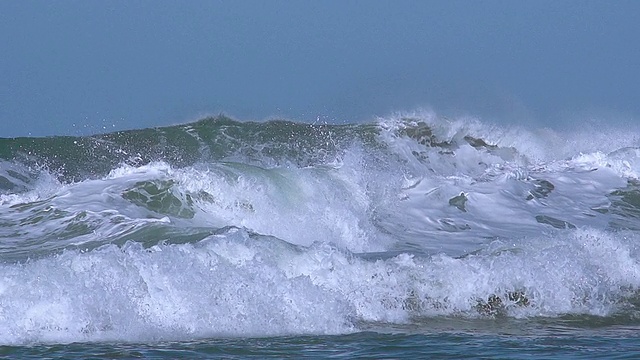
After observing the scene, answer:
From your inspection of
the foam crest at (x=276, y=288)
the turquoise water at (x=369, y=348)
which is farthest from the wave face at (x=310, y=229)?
the turquoise water at (x=369, y=348)

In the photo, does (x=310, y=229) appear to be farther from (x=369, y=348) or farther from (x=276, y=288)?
(x=369, y=348)

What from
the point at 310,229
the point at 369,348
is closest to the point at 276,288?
the point at 369,348

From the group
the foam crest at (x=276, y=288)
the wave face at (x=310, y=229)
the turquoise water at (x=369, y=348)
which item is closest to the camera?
the turquoise water at (x=369, y=348)

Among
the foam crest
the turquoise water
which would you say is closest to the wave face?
the foam crest

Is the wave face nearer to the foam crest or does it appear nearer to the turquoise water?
the foam crest

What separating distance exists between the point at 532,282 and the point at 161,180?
5.88 metres

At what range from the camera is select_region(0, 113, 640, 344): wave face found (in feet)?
29.8

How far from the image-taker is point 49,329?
845 cm

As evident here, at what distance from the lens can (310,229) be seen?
14211mm

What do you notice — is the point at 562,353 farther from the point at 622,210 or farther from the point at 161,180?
the point at 622,210

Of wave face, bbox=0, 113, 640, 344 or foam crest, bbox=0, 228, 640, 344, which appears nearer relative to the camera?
foam crest, bbox=0, 228, 640, 344

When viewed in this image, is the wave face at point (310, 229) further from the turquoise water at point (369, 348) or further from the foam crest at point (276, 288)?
the turquoise water at point (369, 348)

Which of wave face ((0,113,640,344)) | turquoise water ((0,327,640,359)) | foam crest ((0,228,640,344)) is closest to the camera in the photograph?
turquoise water ((0,327,640,359))

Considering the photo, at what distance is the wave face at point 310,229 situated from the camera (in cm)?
907
